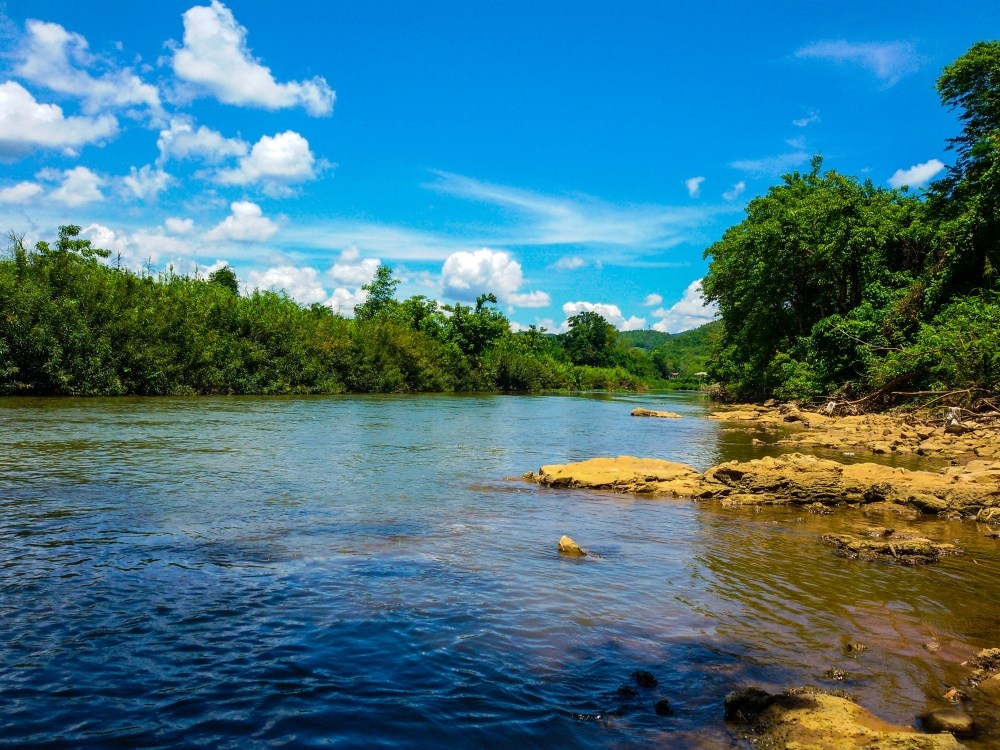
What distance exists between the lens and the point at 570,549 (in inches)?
338

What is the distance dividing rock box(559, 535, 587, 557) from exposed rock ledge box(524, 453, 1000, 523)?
5.12 m

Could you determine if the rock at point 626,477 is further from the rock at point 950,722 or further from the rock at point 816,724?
the rock at point 816,724

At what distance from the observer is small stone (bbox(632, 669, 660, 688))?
4879mm

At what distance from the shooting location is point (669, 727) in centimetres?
425

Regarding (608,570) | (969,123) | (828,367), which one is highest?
(969,123)

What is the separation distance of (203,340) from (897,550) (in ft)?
138

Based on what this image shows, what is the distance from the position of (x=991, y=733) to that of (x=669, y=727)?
2055 millimetres

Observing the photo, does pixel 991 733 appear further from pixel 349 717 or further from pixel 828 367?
pixel 828 367

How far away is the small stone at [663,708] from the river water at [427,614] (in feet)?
0.18

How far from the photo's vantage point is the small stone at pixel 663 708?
444cm

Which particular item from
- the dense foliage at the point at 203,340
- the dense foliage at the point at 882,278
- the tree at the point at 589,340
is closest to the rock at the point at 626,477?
the dense foliage at the point at 882,278

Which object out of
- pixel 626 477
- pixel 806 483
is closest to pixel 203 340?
pixel 626 477

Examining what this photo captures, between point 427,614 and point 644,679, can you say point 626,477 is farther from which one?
point 644,679

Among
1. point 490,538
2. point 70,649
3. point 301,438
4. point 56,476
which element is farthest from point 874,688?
point 301,438
